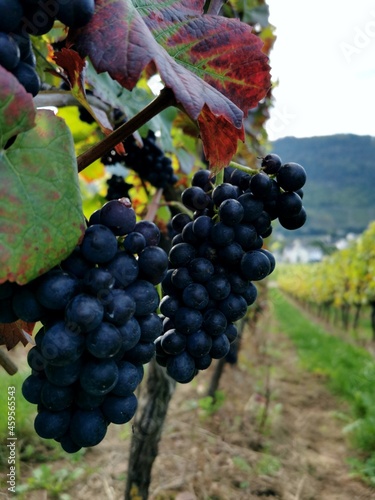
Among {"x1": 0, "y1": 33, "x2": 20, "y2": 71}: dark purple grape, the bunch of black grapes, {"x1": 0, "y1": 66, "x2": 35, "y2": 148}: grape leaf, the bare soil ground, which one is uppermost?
{"x1": 0, "y1": 33, "x2": 20, "y2": 71}: dark purple grape

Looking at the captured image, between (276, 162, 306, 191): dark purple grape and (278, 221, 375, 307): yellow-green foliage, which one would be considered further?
(278, 221, 375, 307): yellow-green foliage

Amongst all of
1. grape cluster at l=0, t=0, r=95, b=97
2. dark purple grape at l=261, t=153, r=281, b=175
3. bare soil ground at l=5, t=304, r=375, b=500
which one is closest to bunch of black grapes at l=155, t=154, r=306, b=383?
dark purple grape at l=261, t=153, r=281, b=175

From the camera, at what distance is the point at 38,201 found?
48cm

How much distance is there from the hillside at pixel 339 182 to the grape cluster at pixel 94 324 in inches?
2212

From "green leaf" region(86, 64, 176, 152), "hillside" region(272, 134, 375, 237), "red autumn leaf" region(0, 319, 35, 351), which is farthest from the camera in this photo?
"hillside" region(272, 134, 375, 237)

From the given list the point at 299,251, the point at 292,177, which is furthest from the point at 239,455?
the point at 299,251

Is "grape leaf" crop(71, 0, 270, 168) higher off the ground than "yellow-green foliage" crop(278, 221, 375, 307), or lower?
higher

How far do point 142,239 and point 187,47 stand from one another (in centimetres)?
31

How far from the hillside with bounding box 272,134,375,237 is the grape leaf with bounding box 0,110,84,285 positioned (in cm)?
5628

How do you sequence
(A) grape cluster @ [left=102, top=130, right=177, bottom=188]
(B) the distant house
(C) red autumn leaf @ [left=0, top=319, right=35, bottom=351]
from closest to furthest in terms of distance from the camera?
(C) red autumn leaf @ [left=0, top=319, right=35, bottom=351] < (A) grape cluster @ [left=102, top=130, right=177, bottom=188] < (B) the distant house

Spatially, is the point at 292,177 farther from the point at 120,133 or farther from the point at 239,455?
Result: the point at 239,455

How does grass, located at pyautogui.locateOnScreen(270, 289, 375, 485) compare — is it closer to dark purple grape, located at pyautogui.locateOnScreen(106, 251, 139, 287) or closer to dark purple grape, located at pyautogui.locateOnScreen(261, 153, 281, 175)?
dark purple grape, located at pyautogui.locateOnScreen(261, 153, 281, 175)

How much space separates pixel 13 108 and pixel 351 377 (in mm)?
6695

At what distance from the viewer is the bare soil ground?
3.08 metres
